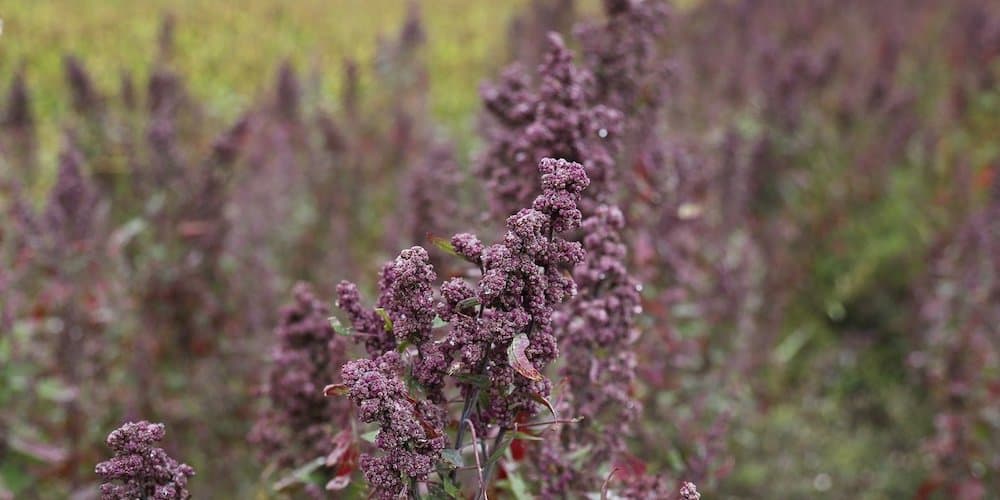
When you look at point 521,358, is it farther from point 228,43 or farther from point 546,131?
point 228,43

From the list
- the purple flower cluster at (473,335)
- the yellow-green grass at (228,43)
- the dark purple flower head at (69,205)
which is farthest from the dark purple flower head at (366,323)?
the yellow-green grass at (228,43)

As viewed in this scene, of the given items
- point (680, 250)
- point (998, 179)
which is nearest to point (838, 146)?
point (998, 179)

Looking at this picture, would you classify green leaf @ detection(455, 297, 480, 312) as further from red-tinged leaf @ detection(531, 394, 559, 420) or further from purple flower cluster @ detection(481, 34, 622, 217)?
purple flower cluster @ detection(481, 34, 622, 217)

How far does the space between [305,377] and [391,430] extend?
75 centimetres

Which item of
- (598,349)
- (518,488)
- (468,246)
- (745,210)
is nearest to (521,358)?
(468,246)

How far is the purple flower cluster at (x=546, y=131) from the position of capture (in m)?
2.13

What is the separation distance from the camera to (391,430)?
4.59 feet

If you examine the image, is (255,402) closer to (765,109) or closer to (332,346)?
(332,346)

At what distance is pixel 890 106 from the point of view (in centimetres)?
660

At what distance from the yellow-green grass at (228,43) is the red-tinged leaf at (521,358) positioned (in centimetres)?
609

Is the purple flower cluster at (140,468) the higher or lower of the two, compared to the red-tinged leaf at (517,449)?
higher

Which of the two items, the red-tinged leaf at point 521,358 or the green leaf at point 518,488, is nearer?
the red-tinged leaf at point 521,358

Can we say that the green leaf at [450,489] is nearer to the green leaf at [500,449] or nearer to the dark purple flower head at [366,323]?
the green leaf at [500,449]

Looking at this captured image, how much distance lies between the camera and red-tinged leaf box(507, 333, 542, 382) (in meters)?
1.35
